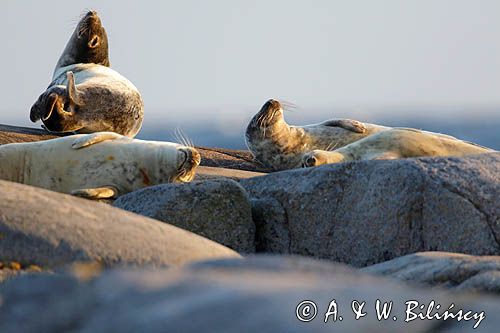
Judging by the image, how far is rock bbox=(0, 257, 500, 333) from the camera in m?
1.65

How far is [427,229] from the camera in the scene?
207 inches

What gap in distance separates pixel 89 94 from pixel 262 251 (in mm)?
5458

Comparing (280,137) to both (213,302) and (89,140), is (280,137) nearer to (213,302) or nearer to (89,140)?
(89,140)

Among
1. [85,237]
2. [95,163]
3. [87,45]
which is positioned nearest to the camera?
[85,237]

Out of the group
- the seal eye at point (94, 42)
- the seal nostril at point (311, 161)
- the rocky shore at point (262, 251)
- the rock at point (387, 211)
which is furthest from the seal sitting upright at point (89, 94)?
the rock at point (387, 211)

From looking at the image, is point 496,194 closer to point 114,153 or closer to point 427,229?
point 427,229

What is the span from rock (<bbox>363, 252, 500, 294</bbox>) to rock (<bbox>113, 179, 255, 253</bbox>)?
1.56 m

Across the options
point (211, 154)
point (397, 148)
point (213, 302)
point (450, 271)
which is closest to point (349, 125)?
point (211, 154)

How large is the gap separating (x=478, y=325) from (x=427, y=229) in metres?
3.53

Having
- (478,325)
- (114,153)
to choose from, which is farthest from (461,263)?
(114,153)

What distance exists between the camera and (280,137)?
998 cm

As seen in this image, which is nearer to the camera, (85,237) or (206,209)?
(85,237)

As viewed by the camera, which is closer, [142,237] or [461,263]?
[142,237]

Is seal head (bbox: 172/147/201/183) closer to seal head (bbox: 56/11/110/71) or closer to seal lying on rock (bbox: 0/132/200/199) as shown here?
seal lying on rock (bbox: 0/132/200/199)
